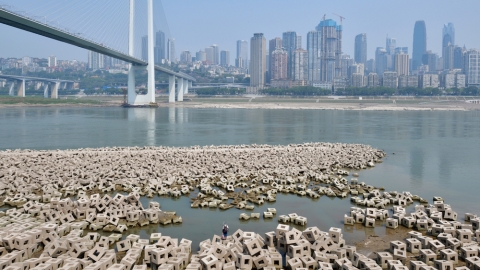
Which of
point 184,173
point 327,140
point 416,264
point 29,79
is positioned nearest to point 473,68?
point 29,79

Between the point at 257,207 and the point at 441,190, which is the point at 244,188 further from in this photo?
the point at 441,190

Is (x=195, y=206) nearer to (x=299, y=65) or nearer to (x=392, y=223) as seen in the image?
(x=392, y=223)

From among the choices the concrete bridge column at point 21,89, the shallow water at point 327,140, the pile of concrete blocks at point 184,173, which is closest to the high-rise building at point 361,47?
the concrete bridge column at point 21,89

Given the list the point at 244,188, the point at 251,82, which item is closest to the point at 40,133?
the point at 244,188

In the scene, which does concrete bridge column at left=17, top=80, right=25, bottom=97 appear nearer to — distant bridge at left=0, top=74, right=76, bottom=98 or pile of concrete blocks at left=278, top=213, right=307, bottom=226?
distant bridge at left=0, top=74, right=76, bottom=98

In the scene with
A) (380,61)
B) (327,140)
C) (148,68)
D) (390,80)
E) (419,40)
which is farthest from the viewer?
(419,40)

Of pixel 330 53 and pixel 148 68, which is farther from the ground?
pixel 330 53

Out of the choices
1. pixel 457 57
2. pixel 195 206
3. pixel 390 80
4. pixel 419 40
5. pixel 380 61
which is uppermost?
pixel 419 40
